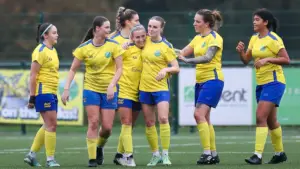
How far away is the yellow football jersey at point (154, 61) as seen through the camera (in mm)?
12750

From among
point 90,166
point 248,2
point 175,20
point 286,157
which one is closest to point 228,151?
point 286,157

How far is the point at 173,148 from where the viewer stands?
16.0m

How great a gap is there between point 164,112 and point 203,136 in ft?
1.95

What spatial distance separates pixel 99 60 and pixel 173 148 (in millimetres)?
3949

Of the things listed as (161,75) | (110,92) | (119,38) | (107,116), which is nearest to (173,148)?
(119,38)

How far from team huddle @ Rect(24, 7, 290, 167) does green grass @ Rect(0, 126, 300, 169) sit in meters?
0.35

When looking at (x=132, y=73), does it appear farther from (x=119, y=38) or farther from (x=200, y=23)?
(x=200, y=23)

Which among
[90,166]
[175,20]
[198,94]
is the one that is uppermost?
[175,20]

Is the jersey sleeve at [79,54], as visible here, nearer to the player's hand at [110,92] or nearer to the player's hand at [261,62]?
the player's hand at [110,92]

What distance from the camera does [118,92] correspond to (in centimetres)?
1292

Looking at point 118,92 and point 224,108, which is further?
→ point 224,108

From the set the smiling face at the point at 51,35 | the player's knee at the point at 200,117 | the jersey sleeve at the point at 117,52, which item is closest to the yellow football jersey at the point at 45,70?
the smiling face at the point at 51,35

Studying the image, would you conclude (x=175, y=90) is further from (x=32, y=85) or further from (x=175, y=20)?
(x=32, y=85)

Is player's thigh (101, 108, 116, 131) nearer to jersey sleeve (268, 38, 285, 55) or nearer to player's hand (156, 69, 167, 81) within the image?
player's hand (156, 69, 167, 81)
